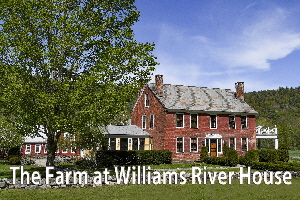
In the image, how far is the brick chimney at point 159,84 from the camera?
39.3 meters

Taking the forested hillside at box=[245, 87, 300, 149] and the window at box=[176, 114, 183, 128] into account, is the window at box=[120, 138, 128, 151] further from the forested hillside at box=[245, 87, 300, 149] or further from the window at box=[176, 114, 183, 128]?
the forested hillside at box=[245, 87, 300, 149]

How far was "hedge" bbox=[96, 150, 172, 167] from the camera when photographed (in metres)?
31.3

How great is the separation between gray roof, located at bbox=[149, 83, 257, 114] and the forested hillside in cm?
3912

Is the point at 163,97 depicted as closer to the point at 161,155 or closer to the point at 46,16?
the point at 161,155

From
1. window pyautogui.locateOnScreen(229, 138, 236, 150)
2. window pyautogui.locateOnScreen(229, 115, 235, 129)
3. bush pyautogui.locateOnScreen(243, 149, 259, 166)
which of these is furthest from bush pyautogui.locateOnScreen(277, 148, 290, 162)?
bush pyautogui.locateOnScreen(243, 149, 259, 166)

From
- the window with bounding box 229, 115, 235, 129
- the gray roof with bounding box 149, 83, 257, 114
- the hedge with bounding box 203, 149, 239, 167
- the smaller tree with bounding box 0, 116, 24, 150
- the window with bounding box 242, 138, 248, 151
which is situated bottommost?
the hedge with bounding box 203, 149, 239, 167

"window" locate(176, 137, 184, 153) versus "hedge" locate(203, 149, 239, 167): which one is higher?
"window" locate(176, 137, 184, 153)

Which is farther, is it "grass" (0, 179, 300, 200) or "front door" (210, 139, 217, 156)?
"front door" (210, 139, 217, 156)

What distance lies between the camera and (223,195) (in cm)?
1680

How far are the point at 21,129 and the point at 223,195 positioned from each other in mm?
13286

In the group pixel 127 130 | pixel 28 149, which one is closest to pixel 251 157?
pixel 127 130

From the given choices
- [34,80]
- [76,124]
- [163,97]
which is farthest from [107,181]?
[163,97]

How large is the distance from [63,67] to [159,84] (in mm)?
19129

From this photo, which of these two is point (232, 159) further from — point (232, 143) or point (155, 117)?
point (155, 117)
